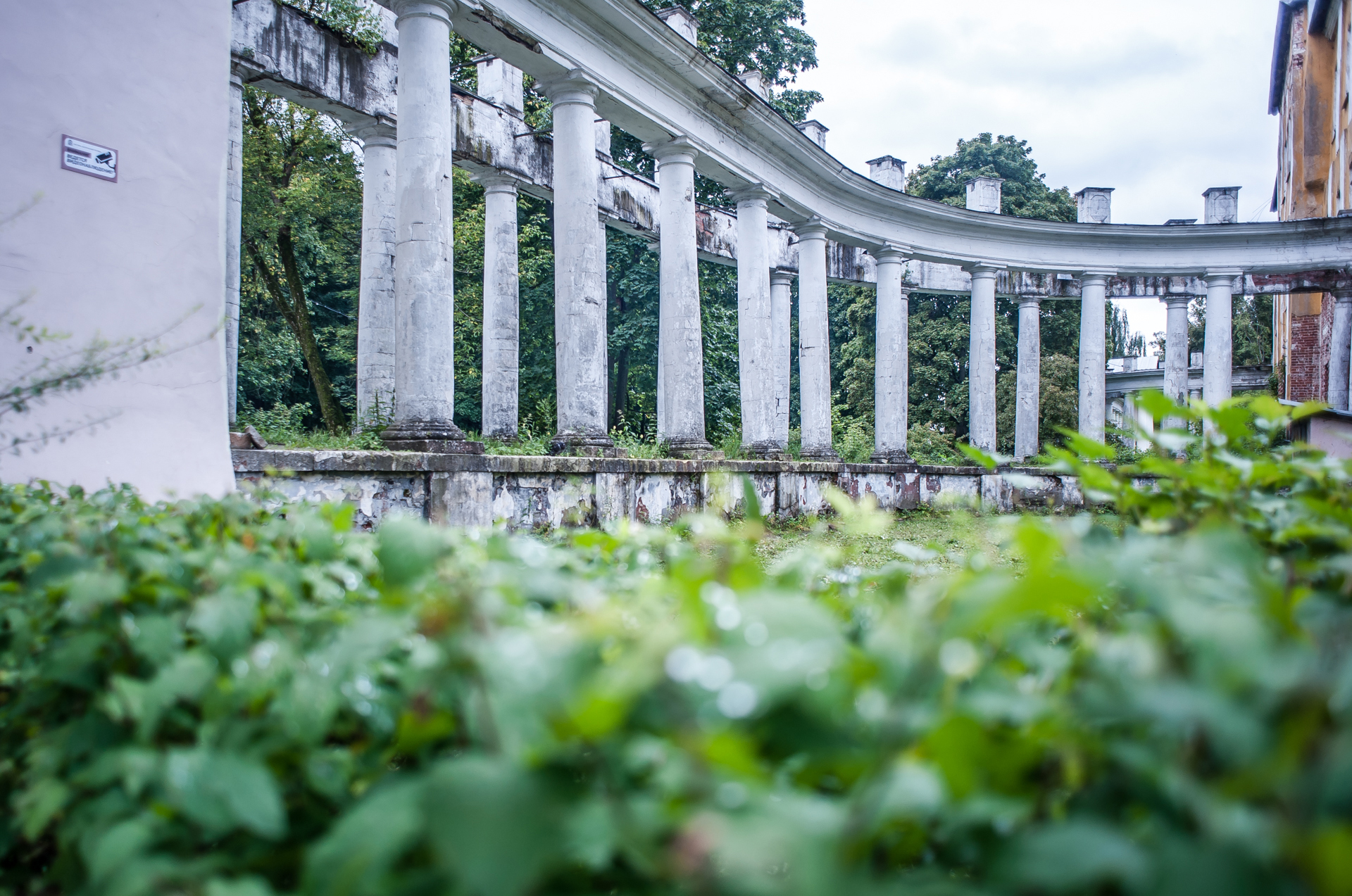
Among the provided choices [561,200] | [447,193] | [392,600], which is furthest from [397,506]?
[392,600]

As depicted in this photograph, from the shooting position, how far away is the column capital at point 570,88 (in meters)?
16.4

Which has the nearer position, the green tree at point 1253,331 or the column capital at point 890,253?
the column capital at point 890,253

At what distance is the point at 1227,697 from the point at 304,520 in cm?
220

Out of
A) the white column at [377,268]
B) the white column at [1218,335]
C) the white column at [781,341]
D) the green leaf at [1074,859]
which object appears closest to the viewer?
the green leaf at [1074,859]

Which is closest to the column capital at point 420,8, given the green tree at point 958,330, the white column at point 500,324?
the white column at point 500,324

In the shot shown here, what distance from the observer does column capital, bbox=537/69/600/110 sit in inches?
647

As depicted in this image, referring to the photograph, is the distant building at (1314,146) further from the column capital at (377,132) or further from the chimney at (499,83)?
the column capital at (377,132)

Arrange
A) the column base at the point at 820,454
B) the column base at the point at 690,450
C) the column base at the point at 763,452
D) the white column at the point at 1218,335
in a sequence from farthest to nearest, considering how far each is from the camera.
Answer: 1. the white column at the point at 1218,335
2. the column base at the point at 820,454
3. the column base at the point at 763,452
4. the column base at the point at 690,450

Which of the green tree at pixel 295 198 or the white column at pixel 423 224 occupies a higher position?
the green tree at pixel 295 198

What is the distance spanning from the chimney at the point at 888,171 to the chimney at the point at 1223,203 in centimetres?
1308

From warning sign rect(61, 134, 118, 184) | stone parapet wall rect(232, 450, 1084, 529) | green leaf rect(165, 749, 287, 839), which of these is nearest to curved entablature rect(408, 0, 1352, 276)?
warning sign rect(61, 134, 118, 184)

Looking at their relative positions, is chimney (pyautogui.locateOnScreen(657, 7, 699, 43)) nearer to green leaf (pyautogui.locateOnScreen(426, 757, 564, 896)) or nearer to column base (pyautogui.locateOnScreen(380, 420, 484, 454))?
column base (pyautogui.locateOnScreen(380, 420, 484, 454))

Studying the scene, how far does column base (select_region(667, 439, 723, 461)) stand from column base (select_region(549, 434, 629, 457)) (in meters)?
2.74

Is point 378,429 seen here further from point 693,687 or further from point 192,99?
point 693,687
